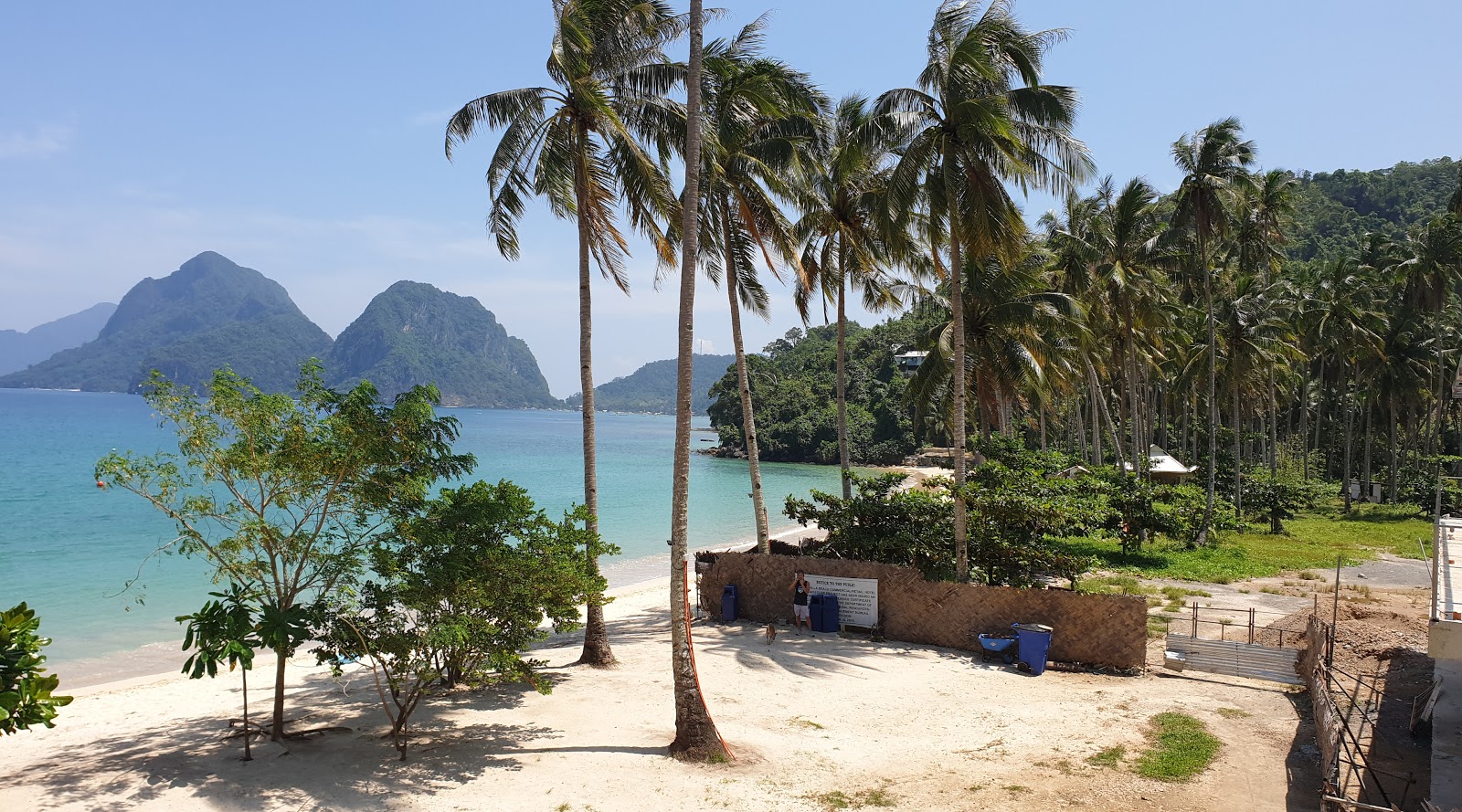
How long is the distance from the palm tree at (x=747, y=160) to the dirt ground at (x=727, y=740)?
21.1 ft

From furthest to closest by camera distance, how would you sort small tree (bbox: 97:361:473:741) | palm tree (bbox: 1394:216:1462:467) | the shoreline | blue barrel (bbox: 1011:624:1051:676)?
palm tree (bbox: 1394:216:1462:467) < the shoreline < blue barrel (bbox: 1011:624:1051:676) < small tree (bbox: 97:361:473:741)

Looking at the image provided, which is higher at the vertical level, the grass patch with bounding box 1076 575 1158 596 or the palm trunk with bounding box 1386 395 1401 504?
the palm trunk with bounding box 1386 395 1401 504

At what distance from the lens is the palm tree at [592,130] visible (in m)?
12.9

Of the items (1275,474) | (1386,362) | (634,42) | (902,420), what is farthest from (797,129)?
(902,420)

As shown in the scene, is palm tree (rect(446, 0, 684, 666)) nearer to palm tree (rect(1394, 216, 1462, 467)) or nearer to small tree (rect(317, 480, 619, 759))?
small tree (rect(317, 480, 619, 759))

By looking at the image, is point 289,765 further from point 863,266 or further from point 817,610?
point 863,266

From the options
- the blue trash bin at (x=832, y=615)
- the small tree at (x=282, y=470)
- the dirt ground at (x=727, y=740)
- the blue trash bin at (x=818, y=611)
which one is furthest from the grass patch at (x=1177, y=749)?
the small tree at (x=282, y=470)

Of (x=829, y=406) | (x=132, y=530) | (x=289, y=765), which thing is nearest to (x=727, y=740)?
(x=289, y=765)

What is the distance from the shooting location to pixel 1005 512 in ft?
53.6

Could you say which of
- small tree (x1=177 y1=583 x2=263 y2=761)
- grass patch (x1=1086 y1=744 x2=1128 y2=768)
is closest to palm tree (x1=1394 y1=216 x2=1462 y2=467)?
grass patch (x1=1086 y1=744 x2=1128 y2=768)

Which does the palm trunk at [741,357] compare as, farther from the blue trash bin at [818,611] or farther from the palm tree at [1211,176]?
the palm tree at [1211,176]

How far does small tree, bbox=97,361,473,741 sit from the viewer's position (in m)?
9.46

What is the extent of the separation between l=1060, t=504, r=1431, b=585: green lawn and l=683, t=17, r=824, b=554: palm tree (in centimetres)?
909

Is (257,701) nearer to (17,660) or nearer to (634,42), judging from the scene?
(17,660)
